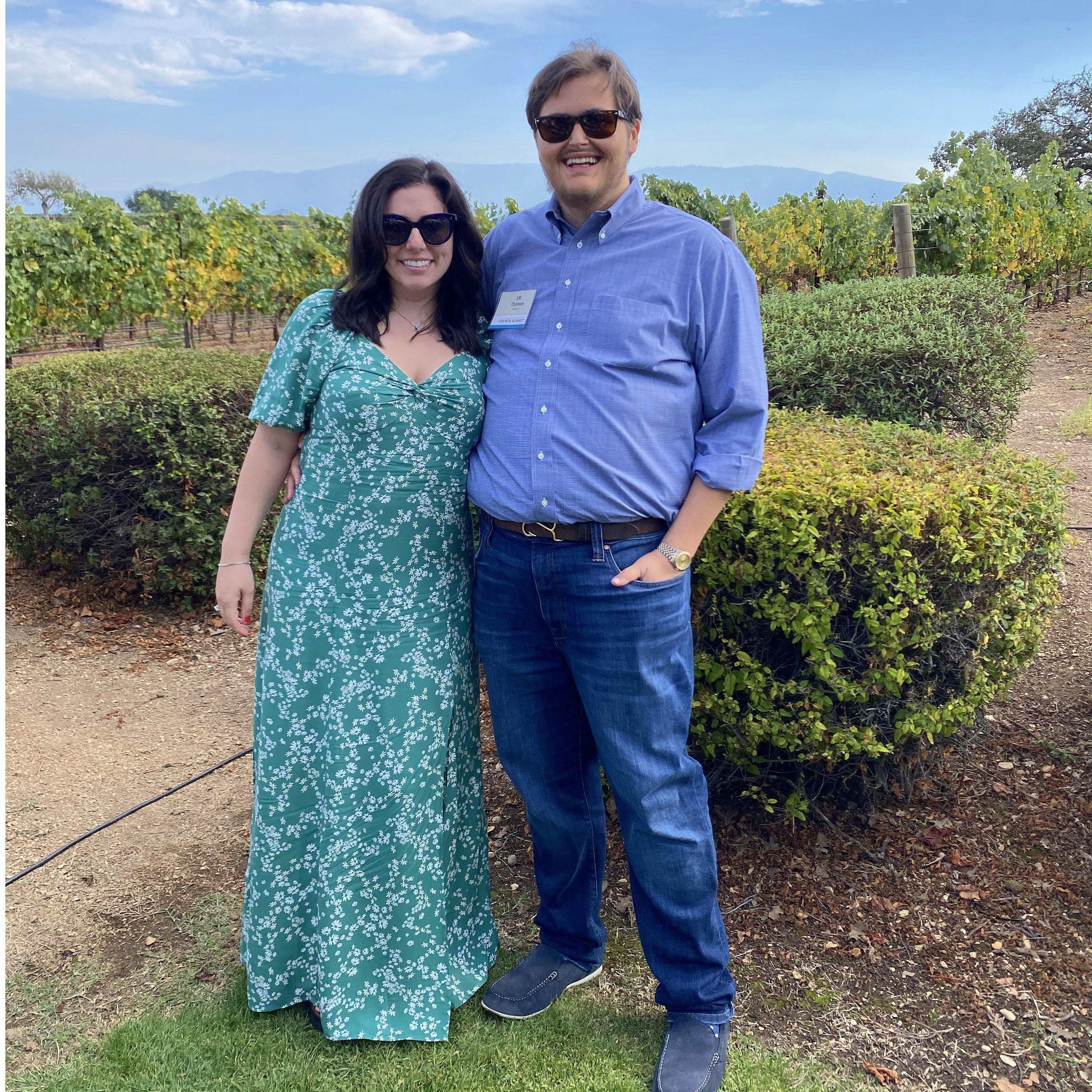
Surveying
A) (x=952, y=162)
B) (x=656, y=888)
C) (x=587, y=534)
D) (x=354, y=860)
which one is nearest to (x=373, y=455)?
(x=587, y=534)

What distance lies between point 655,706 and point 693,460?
597 millimetres

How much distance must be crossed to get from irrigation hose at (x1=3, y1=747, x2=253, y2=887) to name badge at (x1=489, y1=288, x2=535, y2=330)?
→ 2.17 metres

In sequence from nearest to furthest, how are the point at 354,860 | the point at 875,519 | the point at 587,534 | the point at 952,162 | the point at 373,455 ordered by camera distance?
1. the point at 587,534
2. the point at 373,455
3. the point at 354,860
4. the point at 875,519
5. the point at 952,162

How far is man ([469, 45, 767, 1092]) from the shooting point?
7.54 feet

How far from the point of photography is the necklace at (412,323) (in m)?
2.57

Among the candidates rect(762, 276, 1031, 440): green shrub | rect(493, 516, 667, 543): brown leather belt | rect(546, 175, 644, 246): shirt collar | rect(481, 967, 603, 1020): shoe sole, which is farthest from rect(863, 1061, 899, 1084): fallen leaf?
rect(762, 276, 1031, 440): green shrub

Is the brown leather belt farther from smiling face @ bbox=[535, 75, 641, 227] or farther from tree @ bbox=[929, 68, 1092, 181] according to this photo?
tree @ bbox=[929, 68, 1092, 181]

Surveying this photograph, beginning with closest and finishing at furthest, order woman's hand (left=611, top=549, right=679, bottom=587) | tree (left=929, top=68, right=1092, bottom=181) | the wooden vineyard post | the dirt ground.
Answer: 1. woman's hand (left=611, top=549, right=679, bottom=587)
2. the dirt ground
3. the wooden vineyard post
4. tree (left=929, top=68, right=1092, bottom=181)

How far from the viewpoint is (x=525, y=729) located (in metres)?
2.59

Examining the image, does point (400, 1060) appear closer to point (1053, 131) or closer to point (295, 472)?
point (295, 472)

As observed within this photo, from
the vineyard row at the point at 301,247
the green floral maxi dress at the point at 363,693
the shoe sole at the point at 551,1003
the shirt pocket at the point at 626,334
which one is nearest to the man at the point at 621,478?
the shirt pocket at the point at 626,334

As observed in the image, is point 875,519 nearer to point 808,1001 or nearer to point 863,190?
point 808,1001

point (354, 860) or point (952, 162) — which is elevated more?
point (952, 162)

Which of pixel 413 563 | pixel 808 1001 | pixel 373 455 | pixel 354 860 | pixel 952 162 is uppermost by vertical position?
pixel 952 162
